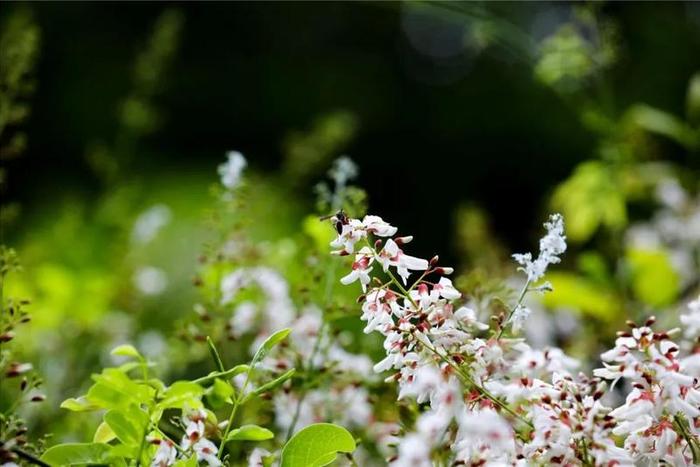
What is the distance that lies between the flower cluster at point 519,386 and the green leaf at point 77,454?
24 cm

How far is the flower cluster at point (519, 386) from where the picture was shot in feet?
2.33

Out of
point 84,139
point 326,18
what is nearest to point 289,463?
point 84,139

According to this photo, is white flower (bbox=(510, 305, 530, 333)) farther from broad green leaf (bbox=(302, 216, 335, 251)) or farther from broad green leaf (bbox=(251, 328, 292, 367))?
broad green leaf (bbox=(302, 216, 335, 251))

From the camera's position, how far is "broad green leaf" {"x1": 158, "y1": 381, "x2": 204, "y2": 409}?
697 millimetres

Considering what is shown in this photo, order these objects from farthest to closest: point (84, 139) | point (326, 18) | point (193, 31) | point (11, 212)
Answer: point (326, 18) → point (193, 31) → point (84, 139) → point (11, 212)

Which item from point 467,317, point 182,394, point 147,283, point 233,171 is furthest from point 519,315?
point 147,283

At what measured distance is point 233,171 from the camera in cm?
111

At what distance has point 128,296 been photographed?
6.91ft

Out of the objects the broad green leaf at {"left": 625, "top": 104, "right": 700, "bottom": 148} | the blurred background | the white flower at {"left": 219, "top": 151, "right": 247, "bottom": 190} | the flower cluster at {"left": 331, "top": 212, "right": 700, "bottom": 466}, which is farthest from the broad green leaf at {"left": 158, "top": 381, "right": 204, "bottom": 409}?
the blurred background

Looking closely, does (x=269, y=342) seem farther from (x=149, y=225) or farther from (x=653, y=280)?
(x=149, y=225)

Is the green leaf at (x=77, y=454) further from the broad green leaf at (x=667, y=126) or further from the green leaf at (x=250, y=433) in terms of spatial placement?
the broad green leaf at (x=667, y=126)

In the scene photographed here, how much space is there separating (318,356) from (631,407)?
48 cm

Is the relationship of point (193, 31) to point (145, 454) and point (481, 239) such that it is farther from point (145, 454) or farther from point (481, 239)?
point (145, 454)

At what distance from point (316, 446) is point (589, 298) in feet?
3.82
